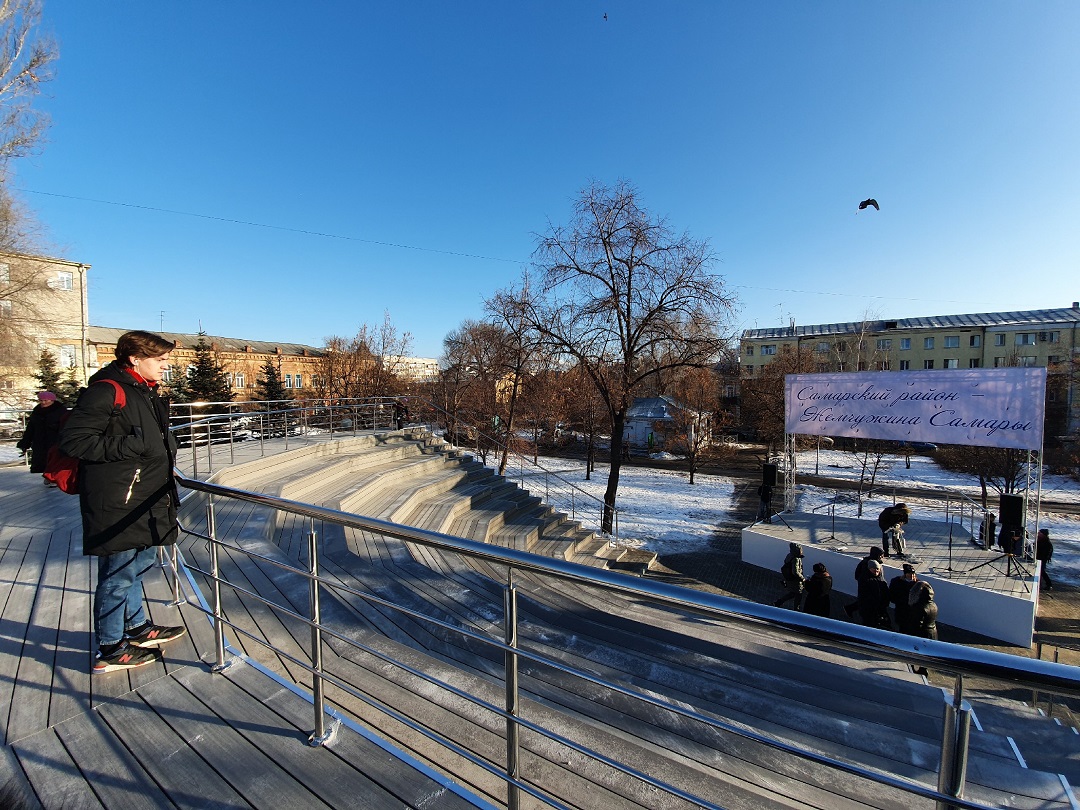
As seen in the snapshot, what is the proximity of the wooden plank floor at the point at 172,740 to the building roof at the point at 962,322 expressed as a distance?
50897 mm

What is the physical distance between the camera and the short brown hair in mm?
2724

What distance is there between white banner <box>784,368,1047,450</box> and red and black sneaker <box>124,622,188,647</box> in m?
12.9

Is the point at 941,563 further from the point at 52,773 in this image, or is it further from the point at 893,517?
the point at 52,773

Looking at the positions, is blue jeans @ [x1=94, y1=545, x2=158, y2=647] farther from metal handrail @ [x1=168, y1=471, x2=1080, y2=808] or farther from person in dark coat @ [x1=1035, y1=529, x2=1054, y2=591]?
person in dark coat @ [x1=1035, y1=529, x2=1054, y2=591]

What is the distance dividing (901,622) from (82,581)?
9893 millimetres

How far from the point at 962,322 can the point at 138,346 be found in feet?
225

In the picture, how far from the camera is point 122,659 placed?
2.71 m

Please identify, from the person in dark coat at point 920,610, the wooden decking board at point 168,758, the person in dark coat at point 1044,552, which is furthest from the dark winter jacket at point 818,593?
the wooden decking board at point 168,758

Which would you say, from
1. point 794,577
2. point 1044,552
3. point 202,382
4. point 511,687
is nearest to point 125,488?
point 511,687

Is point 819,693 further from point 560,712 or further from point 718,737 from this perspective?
point 560,712

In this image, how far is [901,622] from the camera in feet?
23.5

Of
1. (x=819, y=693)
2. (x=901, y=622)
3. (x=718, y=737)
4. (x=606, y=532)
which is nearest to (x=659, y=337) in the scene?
(x=606, y=532)

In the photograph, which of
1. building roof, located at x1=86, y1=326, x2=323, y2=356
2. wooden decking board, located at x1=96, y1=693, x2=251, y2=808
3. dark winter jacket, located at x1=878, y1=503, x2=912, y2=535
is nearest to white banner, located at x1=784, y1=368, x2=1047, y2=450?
dark winter jacket, located at x1=878, y1=503, x2=912, y2=535

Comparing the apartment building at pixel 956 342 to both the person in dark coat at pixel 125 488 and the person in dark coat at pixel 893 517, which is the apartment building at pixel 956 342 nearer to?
the person in dark coat at pixel 893 517
